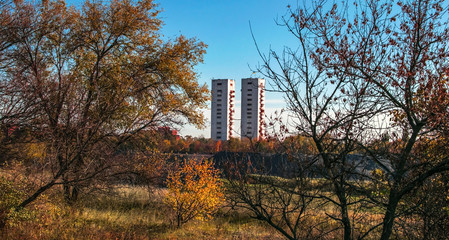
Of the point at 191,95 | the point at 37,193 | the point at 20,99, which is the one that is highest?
the point at 191,95

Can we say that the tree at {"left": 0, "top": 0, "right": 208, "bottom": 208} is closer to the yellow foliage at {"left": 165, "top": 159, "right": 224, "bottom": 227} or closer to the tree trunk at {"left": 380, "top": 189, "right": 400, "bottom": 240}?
the yellow foliage at {"left": 165, "top": 159, "right": 224, "bottom": 227}

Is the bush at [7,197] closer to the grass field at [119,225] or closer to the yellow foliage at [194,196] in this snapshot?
the grass field at [119,225]

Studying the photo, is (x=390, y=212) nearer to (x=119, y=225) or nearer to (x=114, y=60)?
(x=119, y=225)

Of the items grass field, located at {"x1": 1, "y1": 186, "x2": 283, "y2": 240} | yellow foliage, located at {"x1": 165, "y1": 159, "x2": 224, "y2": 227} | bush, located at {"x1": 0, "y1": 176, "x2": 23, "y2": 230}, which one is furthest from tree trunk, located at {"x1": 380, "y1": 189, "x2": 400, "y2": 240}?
bush, located at {"x1": 0, "y1": 176, "x2": 23, "y2": 230}

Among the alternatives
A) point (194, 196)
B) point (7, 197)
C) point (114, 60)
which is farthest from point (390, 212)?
point (114, 60)

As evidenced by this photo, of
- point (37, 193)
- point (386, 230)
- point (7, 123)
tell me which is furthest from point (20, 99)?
point (386, 230)

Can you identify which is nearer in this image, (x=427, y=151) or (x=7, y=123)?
(x=427, y=151)

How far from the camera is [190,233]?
35.0 ft

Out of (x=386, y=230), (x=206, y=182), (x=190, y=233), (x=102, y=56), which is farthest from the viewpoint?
(x=102, y=56)

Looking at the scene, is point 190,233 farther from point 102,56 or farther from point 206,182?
point 102,56

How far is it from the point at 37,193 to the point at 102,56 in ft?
21.5

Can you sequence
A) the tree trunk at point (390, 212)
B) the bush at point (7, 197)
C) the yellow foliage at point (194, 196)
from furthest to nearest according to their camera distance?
1. the yellow foliage at point (194, 196)
2. the bush at point (7, 197)
3. the tree trunk at point (390, 212)

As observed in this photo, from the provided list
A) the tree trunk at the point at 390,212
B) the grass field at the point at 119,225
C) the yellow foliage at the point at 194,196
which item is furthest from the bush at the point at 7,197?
the tree trunk at the point at 390,212

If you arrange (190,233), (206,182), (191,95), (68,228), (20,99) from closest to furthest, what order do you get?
(20,99)
(68,228)
(190,233)
(206,182)
(191,95)
